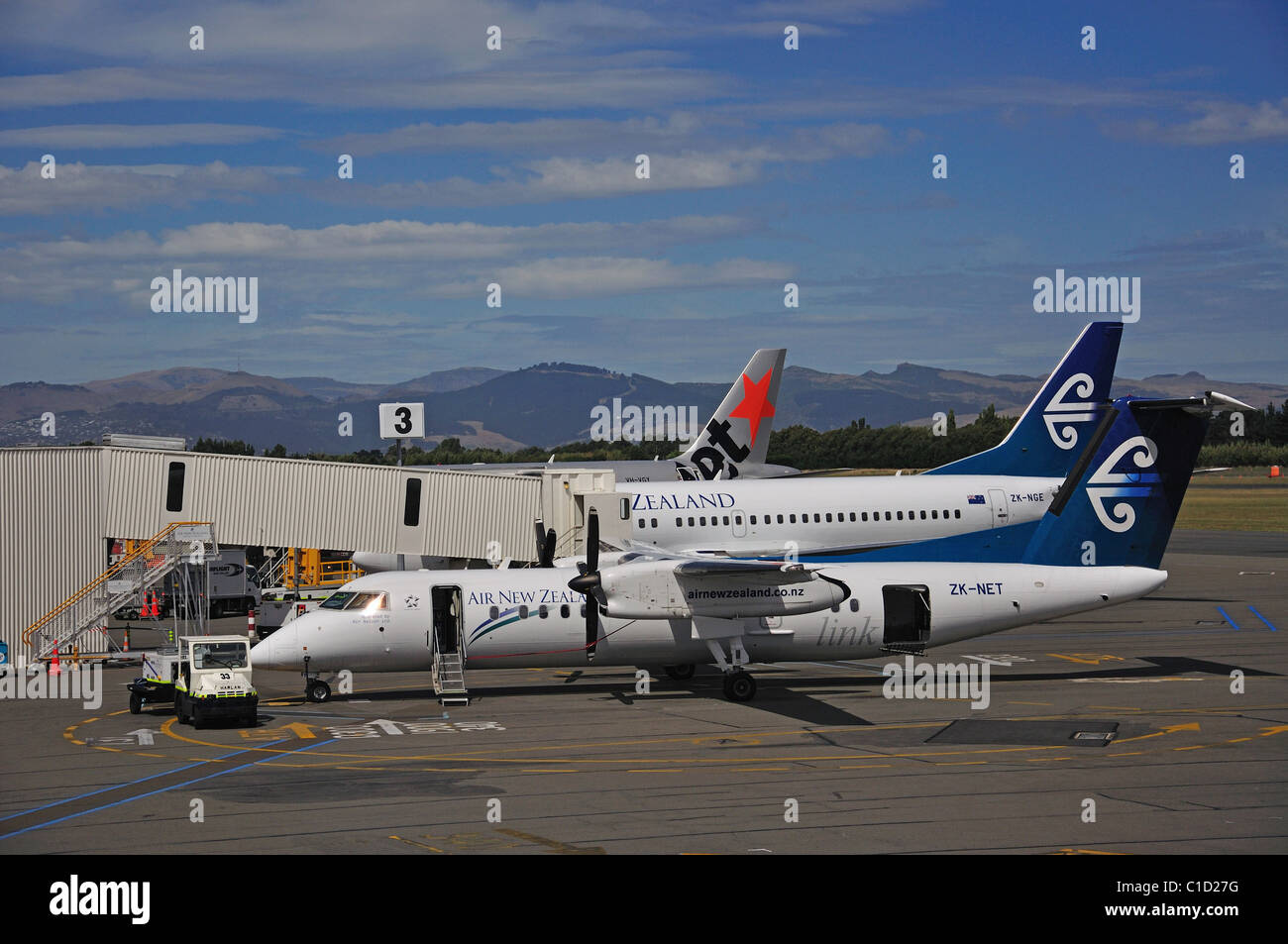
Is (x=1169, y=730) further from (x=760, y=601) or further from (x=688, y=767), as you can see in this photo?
(x=688, y=767)

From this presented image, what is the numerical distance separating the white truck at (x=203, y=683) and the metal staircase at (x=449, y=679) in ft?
14.1

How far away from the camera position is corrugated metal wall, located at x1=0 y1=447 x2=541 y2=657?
1591 inches

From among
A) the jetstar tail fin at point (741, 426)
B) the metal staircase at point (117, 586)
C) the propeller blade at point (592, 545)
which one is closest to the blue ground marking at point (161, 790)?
the propeller blade at point (592, 545)

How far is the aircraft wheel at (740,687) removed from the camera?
30453mm

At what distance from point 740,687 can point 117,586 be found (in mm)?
20313

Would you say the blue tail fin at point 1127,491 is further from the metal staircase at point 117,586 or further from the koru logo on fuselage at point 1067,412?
the metal staircase at point 117,586

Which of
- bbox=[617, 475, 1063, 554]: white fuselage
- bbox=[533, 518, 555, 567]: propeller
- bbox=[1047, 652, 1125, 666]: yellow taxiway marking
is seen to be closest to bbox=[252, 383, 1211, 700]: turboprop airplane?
bbox=[533, 518, 555, 567]: propeller

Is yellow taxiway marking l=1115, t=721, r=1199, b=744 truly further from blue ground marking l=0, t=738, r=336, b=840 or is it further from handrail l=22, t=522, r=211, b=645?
handrail l=22, t=522, r=211, b=645

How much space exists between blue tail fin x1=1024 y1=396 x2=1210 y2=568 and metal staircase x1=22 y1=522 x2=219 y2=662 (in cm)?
2504

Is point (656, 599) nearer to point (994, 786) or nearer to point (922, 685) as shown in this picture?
point (922, 685)

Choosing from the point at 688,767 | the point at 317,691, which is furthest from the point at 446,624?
the point at 688,767
